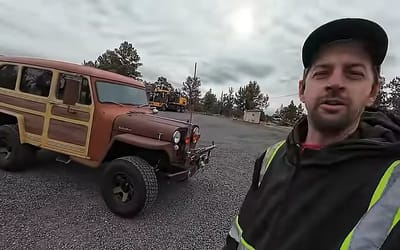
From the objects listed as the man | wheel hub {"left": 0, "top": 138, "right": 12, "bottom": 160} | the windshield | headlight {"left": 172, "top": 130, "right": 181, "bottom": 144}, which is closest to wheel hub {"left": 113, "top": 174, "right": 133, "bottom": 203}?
headlight {"left": 172, "top": 130, "right": 181, "bottom": 144}

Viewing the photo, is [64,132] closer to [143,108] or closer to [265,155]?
[143,108]

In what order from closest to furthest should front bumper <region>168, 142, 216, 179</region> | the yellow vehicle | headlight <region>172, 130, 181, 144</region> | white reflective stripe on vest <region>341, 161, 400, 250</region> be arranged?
1. white reflective stripe on vest <region>341, 161, 400, 250</region>
2. headlight <region>172, 130, 181, 144</region>
3. front bumper <region>168, 142, 216, 179</region>
4. the yellow vehicle

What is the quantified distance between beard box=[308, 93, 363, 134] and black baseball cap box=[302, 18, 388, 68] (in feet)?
0.66

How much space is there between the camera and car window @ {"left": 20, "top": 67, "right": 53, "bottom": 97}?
15.3 ft

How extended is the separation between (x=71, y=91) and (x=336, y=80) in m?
4.06

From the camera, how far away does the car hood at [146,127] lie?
390cm

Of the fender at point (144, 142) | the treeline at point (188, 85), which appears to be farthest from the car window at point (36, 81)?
the treeline at point (188, 85)

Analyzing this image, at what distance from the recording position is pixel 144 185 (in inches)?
138

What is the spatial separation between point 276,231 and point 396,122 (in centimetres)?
61

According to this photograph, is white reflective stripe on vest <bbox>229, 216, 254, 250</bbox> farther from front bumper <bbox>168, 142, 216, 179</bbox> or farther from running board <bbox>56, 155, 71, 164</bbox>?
running board <bbox>56, 155, 71, 164</bbox>

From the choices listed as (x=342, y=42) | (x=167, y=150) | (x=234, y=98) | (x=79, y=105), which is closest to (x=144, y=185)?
(x=167, y=150)

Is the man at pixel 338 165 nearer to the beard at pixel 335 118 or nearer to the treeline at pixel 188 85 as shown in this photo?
the beard at pixel 335 118

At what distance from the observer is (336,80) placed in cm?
A: 103

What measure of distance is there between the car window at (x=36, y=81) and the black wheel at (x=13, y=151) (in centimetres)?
71
